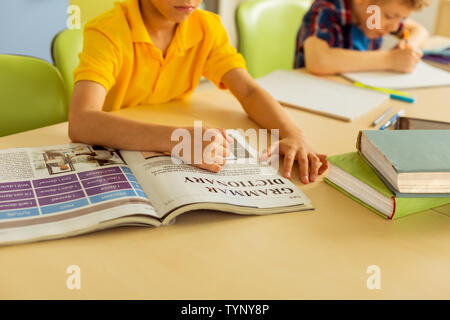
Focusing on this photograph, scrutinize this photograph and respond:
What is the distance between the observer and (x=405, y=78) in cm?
140

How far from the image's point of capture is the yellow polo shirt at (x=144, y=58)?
40.8 inches

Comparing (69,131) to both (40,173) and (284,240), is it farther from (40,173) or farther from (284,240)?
(284,240)

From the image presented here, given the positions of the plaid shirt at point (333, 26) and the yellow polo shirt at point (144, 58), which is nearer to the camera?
the yellow polo shirt at point (144, 58)

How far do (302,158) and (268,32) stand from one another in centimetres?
106

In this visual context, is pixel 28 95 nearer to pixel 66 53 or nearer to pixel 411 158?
pixel 66 53

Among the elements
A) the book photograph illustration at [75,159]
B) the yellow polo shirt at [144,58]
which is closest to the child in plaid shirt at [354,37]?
the yellow polo shirt at [144,58]

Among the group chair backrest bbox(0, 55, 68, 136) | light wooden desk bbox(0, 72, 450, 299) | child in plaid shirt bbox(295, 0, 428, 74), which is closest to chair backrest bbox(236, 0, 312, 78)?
child in plaid shirt bbox(295, 0, 428, 74)

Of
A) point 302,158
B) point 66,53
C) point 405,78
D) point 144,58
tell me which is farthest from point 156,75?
point 405,78

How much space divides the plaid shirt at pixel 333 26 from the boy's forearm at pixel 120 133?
0.88 metres

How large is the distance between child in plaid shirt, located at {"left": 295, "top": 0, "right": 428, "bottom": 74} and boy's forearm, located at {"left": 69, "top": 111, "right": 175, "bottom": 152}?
734 mm

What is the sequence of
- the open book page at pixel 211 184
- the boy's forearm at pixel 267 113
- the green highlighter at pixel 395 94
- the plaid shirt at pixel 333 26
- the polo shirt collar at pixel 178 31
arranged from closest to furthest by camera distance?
the open book page at pixel 211 184
the boy's forearm at pixel 267 113
the polo shirt collar at pixel 178 31
the green highlighter at pixel 395 94
the plaid shirt at pixel 333 26

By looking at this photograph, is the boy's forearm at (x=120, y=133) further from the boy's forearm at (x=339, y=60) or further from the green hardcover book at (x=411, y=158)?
the boy's forearm at (x=339, y=60)
